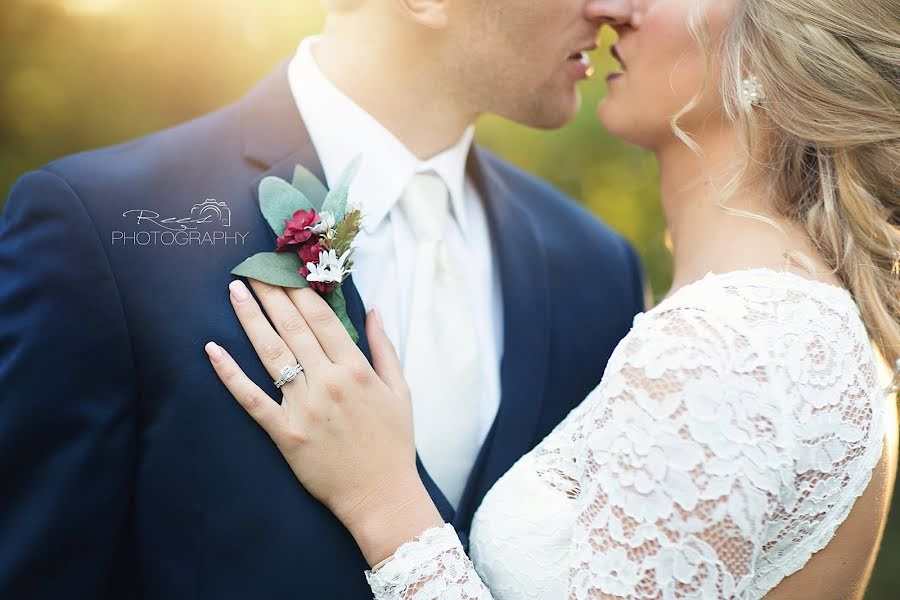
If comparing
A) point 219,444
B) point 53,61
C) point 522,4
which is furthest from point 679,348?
point 53,61

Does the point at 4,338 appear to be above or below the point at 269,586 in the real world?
above

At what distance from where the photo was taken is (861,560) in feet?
6.94

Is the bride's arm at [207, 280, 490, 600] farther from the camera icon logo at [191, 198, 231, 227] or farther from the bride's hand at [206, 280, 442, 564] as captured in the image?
the camera icon logo at [191, 198, 231, 227]

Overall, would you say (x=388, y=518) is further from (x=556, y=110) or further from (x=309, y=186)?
(x=556, y=110)

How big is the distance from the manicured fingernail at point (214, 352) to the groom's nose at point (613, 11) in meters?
1.46

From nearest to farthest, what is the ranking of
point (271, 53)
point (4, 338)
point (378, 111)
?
point (4, 338) < point (378, 111) < point (271, 53)

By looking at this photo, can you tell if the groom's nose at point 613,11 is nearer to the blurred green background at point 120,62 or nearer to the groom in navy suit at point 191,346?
the groom in navy suit at point 191,346

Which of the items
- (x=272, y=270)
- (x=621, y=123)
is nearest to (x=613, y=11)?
(x=621, y=123)

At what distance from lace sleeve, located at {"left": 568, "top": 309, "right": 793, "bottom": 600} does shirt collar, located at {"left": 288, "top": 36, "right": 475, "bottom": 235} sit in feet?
3.21

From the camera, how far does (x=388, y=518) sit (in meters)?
2.10

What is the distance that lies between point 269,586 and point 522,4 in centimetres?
184

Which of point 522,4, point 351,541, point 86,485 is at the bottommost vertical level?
point 351,541

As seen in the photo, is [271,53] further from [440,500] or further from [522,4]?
[440,500]

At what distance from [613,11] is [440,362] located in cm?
115
